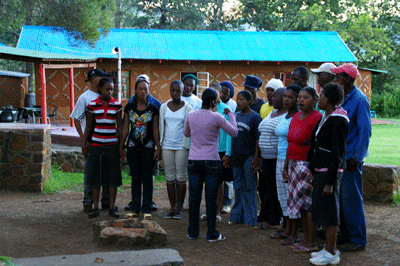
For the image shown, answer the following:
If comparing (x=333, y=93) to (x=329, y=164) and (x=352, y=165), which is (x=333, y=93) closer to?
(x=329, y=164)

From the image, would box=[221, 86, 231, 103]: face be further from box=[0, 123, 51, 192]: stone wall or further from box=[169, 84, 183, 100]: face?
box=[0, 123, 51, 192]: stone wall

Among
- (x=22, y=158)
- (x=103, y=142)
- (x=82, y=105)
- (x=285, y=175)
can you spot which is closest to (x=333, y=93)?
(x=285, y=175)

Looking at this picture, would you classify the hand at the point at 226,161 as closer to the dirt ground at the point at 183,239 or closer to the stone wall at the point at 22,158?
the dirt ground at the point at 183,239

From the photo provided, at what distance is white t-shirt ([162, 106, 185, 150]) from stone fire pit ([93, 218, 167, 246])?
113 cm

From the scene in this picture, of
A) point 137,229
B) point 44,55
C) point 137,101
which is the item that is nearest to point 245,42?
point 44,55

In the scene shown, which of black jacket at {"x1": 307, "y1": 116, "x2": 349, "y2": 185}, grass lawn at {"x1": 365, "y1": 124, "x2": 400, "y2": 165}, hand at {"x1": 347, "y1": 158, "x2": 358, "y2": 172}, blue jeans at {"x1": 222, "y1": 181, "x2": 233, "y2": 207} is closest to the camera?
black jacket at {"x1": 307, "y1": 116, "x2": 349, "y2": 185}

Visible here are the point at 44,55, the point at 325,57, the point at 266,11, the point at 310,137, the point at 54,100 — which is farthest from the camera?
the point at 266,11

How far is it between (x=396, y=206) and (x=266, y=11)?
91.2 ft

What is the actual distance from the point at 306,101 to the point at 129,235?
2141mm

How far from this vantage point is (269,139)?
492 cm

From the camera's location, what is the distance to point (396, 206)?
6414mm

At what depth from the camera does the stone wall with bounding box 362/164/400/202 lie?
6570 millimetres

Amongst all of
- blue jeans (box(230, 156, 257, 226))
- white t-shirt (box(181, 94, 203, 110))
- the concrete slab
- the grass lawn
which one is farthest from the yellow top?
the grass lawn

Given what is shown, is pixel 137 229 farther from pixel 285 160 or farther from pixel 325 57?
pixel 325 57
